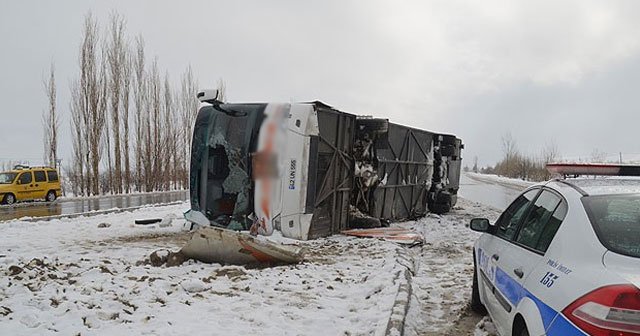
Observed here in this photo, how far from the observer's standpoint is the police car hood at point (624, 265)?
2.49 m

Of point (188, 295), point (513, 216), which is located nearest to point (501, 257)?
point (513, 216)

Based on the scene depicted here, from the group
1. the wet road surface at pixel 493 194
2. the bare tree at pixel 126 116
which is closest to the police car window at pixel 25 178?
the bare tree at pixel 126 116

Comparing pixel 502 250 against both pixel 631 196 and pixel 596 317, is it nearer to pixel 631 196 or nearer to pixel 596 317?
pixel 631 196

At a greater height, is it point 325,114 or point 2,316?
point 325,114

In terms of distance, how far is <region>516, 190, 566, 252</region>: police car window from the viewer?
3.38 m

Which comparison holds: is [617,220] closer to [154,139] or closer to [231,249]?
[231,249]

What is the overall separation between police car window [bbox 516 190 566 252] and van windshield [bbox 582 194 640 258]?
0.25m

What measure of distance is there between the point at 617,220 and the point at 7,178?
26.8 metres

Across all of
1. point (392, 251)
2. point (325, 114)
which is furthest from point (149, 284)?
point (325, 114)

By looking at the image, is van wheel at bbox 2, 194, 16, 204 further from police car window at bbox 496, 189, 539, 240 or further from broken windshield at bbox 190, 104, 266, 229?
police car window at bbox 496, 189, 539, 240

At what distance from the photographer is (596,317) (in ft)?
7.95

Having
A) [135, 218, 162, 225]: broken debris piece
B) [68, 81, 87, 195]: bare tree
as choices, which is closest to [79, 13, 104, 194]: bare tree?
[68, 81, 87, 195]: bare tree

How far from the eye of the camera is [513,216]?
15.0 ft

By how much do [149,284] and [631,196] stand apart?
16.1 feet
